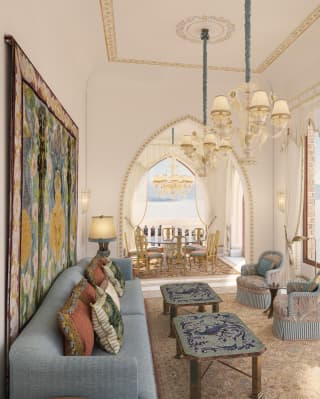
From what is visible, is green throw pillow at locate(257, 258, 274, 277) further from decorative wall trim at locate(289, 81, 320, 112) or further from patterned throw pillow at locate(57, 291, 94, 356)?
patterned throw pillow at locate(57, 291, 94, 356)

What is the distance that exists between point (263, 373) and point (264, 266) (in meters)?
2.43

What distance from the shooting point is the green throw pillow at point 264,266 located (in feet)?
17.4

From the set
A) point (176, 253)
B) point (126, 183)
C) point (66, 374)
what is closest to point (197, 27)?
point (126, 183)

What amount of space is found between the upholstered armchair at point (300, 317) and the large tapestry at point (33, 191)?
263cm

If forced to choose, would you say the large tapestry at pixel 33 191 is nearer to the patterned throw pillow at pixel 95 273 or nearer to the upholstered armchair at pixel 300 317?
the patterned throw pillow at pixel 95 273

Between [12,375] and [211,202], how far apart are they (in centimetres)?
901

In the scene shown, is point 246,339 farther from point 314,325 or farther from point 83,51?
point 83,51

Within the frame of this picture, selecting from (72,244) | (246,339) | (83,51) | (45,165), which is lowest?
(246,339)

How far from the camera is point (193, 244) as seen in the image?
9.13 meters

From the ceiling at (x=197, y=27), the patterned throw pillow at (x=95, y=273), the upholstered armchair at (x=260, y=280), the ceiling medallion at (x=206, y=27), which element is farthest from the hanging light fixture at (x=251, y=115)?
the upholstered armchair at (x=260, y=280)

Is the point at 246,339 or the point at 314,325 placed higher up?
the point at 246,339

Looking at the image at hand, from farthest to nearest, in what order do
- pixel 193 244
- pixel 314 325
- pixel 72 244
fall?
pixel 193 244
pixel 72 244
pixel 314 325

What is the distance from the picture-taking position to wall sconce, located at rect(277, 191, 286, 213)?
6.30m

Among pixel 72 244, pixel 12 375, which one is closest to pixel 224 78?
pixel 72 244
